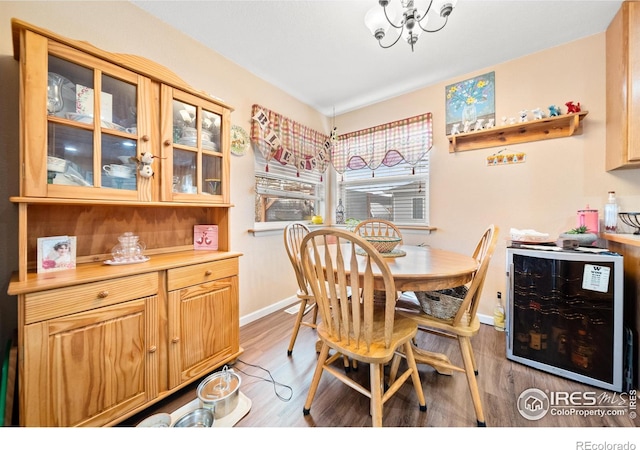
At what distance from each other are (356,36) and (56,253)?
2435 millimetres

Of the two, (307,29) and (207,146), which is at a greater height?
(307,29)

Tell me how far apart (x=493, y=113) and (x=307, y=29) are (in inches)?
73.6

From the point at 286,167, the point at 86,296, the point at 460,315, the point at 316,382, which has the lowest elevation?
the point at 316,382

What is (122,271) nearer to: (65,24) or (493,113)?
(65,24)

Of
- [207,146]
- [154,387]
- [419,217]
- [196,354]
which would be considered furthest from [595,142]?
[154,387]

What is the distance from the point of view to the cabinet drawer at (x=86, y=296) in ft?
3.17

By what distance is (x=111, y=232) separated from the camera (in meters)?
1.51

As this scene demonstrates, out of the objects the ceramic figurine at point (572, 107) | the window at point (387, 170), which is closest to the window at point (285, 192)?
the window at point (387, 170)

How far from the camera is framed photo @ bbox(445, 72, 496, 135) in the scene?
90.7 inches

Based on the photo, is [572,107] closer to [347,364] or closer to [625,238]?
[625,238]

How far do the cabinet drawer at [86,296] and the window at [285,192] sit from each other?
1.38 metres

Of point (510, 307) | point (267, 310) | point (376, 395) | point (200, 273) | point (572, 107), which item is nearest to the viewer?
point (376, 395)

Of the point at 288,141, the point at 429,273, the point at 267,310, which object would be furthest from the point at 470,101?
the point at 267,310

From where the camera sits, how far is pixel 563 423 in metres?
1.22
